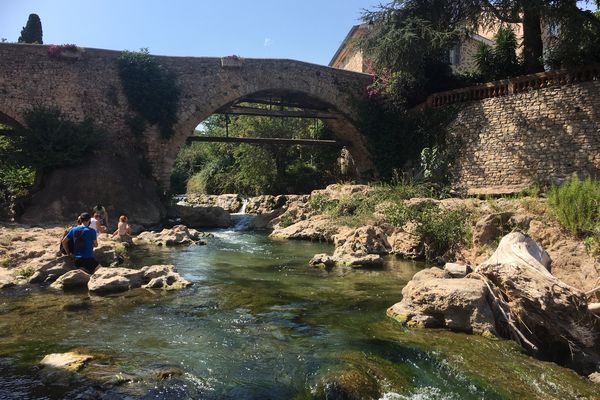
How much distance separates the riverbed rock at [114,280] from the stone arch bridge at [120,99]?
8.45 metres

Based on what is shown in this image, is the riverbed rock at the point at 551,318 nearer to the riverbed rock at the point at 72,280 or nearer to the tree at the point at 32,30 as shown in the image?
A: the riverbed rock at the point at 72,280

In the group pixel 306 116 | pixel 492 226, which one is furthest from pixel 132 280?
pixel 306 116

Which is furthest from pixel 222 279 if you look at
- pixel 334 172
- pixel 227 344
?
pixel 334 172

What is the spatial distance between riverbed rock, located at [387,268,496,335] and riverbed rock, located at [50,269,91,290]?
5056 mm

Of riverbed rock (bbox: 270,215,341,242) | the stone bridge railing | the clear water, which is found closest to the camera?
the clear water

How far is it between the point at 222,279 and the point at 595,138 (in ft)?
41.0

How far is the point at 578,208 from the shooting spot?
7844mm

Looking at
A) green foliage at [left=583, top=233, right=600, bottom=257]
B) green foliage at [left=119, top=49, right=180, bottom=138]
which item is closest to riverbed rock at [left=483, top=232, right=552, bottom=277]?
A: green foliage at [left=583, top=233, right=600, bottom=257]

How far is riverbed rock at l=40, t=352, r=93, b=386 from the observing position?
3.98 m

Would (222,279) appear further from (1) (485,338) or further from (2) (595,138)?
(2) (595,138)

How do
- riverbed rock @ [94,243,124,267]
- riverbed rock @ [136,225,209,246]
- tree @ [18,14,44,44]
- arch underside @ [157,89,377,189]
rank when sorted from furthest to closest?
tree @ [18,14,44,44], arch underside @ [157,89,377,189], riverbed rock @ [136,225,209,246], riverbed rock @ [94,243,124,267]

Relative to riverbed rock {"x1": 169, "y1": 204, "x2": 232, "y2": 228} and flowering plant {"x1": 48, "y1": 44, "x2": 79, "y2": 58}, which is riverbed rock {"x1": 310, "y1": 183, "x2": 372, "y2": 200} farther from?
flowering plant {"x1": 48, "y1": 44, "x2": 79, "y2": 58}

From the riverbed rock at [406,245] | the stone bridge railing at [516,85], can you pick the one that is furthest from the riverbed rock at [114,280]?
the stone bridge railing at [516,85]

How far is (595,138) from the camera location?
14242 millimetres
